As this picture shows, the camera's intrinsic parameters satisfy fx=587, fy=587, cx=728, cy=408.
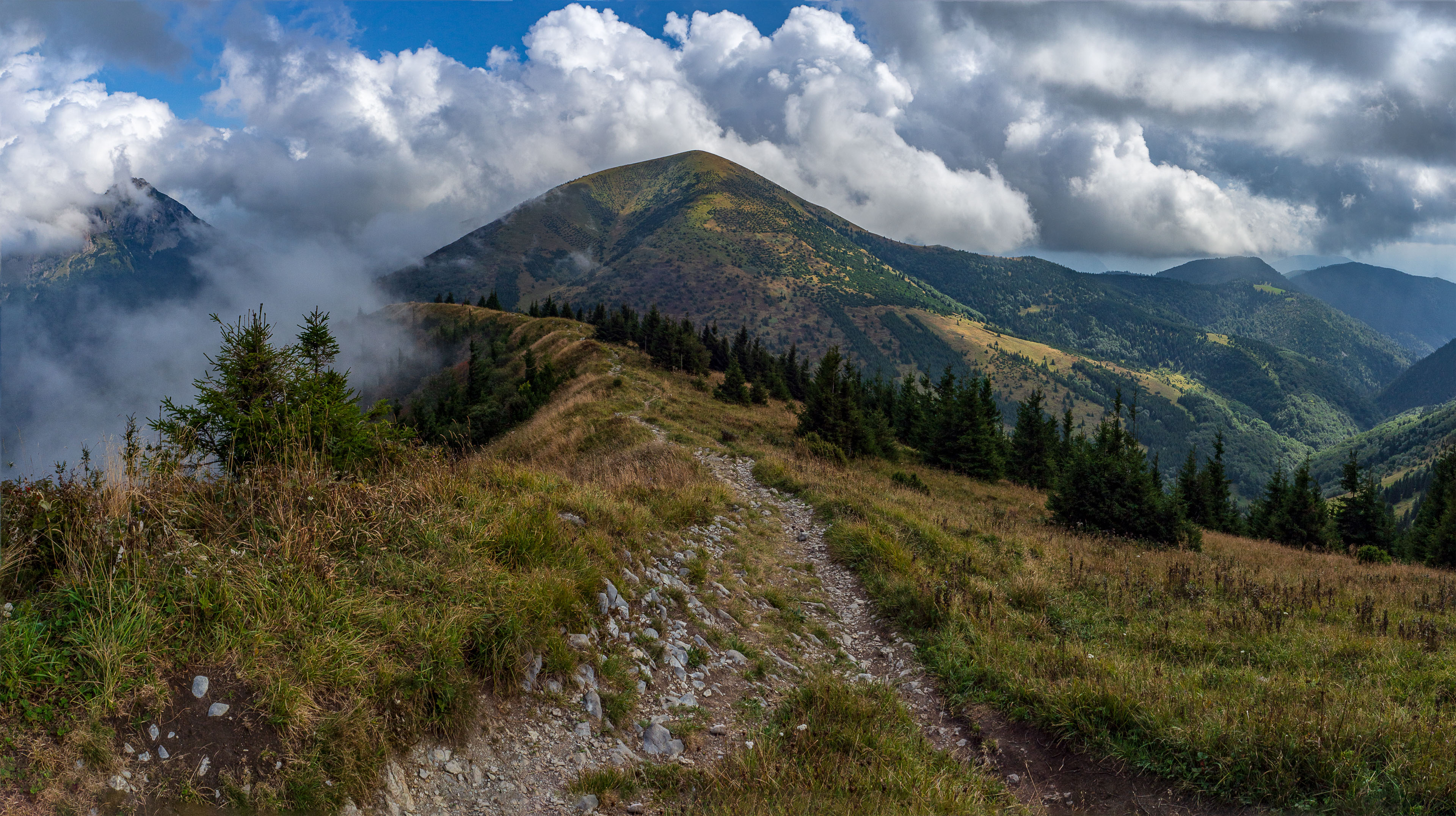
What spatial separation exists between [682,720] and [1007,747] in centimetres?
334

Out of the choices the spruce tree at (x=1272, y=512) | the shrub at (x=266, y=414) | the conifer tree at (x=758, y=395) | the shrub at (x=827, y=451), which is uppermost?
the conifer tree at (x=758, y=395)

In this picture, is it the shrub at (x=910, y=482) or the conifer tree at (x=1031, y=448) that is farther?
the conifer tree at (x=1031, y=448)

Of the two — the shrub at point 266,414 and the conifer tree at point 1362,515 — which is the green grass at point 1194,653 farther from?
the conifer tree at point 1362,515

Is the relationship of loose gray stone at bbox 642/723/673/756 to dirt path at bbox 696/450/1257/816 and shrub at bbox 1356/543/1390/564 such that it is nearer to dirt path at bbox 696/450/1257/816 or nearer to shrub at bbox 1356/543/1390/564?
dirt path at bbox 696/450/1257/816

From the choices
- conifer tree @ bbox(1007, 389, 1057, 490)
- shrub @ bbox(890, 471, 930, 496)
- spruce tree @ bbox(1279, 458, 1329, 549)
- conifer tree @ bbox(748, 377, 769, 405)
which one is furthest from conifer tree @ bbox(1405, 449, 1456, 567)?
conifer tree @ bbox(748, 377, 769, 405)

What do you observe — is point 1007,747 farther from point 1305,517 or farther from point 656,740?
point 1305,517

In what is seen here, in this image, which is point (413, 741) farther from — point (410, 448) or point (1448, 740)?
point (1448, 740)

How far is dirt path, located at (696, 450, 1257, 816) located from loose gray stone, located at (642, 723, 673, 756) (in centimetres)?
290

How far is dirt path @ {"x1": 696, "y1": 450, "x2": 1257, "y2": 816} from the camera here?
→ 5.08 m

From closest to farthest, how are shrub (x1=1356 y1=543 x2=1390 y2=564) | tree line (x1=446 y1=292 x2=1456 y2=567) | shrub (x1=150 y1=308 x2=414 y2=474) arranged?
shrub (x1=150 y1=308 x2=414 y2=474), tree line (x1=446 y1=292 x2=1456 y2=567), shrub (x1=1356 y1=543 x2=1390 y2=564)

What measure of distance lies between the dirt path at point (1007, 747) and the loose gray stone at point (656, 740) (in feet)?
9.52

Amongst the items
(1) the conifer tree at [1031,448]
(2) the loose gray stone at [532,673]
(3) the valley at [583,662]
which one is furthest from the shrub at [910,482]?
(1) the conifer tree at [1031,448]

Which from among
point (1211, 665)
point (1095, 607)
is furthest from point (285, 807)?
point (1095, 607)

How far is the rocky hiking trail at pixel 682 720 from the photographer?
456 cm
